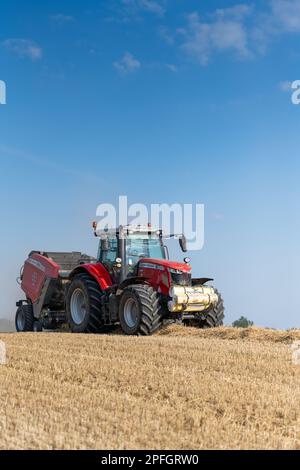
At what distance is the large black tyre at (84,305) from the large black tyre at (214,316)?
2.38m

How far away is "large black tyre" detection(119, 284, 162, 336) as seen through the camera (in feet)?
41.1

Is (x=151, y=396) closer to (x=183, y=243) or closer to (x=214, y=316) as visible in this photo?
(x=214, y=316)

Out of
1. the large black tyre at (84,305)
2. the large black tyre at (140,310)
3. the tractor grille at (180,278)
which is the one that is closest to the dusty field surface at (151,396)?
the large black tyre at (140,310)

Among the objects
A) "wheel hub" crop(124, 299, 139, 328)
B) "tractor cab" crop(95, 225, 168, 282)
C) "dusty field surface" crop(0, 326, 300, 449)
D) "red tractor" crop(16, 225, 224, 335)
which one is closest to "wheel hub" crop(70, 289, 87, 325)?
"red tractor" crop(16, 225, 224, 335)

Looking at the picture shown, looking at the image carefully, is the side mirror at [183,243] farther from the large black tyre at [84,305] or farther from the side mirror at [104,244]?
the large black tyre at [84,305]

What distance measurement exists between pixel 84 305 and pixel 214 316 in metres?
3.15

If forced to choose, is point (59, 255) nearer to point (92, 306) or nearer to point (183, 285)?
point (92, 306)

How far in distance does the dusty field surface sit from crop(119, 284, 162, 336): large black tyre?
1471 millimetres

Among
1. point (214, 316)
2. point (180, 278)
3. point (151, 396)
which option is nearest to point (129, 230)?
point (180, 278)

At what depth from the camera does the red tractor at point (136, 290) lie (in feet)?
42.0

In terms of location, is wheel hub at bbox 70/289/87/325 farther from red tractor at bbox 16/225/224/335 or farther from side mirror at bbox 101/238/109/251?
side mirror at bbox 101/238/109/251

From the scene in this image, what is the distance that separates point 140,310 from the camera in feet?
41.1
